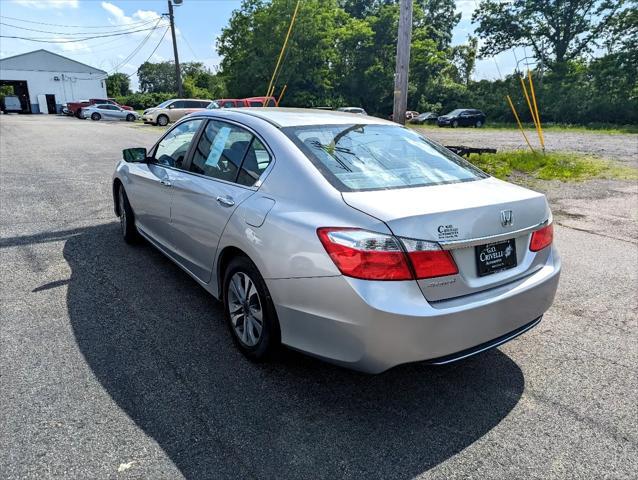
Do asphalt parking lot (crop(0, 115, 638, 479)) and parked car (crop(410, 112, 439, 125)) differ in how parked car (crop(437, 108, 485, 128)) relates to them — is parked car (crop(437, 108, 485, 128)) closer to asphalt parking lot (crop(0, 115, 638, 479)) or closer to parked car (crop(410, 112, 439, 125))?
parked car (crop(410, 112, 439, 125))

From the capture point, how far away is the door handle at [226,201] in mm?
3052

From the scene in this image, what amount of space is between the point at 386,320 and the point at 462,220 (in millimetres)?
646

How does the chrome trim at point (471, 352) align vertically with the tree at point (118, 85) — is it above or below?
below

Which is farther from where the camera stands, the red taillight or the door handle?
the door handle

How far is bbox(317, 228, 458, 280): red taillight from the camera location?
2.25 meters

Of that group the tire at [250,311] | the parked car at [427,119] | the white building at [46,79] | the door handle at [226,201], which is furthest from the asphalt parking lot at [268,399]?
the white building at [46,79]

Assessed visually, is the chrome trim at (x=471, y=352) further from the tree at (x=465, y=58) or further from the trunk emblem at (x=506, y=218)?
the tree at (x=465, y=58)

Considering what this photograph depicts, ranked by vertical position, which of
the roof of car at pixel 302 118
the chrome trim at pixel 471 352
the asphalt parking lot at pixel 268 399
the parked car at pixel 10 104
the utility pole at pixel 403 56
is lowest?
the parked car at pixel 10 104

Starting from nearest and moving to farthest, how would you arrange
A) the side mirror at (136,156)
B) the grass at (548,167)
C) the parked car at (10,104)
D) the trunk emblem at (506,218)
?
1. the trunk emblem at (506,218)
2. the side mirror at (136,156)
3. the grass at (548,167)
4. the parked car at (10,104)

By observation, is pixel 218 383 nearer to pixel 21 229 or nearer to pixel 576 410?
pixel 576 410

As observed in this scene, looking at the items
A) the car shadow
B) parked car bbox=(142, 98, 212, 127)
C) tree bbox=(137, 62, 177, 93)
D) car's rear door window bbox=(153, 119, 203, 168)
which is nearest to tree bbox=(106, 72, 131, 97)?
tree bbox=(137, 62, 177, 93)

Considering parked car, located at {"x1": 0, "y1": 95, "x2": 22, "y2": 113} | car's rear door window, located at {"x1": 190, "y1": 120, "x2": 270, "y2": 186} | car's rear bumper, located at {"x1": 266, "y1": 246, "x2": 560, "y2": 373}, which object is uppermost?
car's rear door window, located at {"x1": 190, "y1": 120, "x2": 270, "y2": 186}

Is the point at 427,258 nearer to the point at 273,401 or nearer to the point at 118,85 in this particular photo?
the point at 273,401

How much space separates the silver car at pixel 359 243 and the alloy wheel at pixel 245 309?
0.01 m
